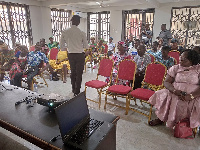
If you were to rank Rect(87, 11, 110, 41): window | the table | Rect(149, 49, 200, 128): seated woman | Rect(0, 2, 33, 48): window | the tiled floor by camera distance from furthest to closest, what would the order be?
1. Rect(87, 11, 110, 41): window
2. Rect(0, 2, 33, 48): window
3. Rect(149, 49, 200, 128): seated woman
4. the tiled floor
5. the table

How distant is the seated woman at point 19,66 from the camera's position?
12.6 feet

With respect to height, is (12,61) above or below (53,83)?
above

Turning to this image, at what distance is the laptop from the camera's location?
1136 mm

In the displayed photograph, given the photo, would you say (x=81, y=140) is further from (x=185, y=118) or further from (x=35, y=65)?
(x=35, y=65)

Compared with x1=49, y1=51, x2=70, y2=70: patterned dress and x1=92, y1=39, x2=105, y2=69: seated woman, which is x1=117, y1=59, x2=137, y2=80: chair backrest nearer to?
x1=49, y1=51, x2=70, y2=70: patterned dress

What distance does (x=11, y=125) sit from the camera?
1.40 meters

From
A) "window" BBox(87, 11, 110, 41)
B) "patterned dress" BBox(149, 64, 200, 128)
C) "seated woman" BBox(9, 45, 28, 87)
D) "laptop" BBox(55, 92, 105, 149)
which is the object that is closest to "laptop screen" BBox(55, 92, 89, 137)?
"laptop" BBox(55, 92, 105, 149)

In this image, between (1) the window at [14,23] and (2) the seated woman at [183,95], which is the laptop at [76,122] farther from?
(1) the window at [14,23]

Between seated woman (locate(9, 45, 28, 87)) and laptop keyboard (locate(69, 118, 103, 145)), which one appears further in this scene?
seated woman (locate(9, 45, 28, 87))

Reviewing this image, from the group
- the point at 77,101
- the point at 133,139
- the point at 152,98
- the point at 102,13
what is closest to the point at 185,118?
the point at 152,98

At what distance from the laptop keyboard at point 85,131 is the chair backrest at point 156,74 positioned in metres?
1.95

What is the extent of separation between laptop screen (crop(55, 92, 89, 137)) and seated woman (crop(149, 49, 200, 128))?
1.54 m

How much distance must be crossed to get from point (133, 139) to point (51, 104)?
4.49 feet

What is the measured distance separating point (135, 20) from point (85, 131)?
9357mm
